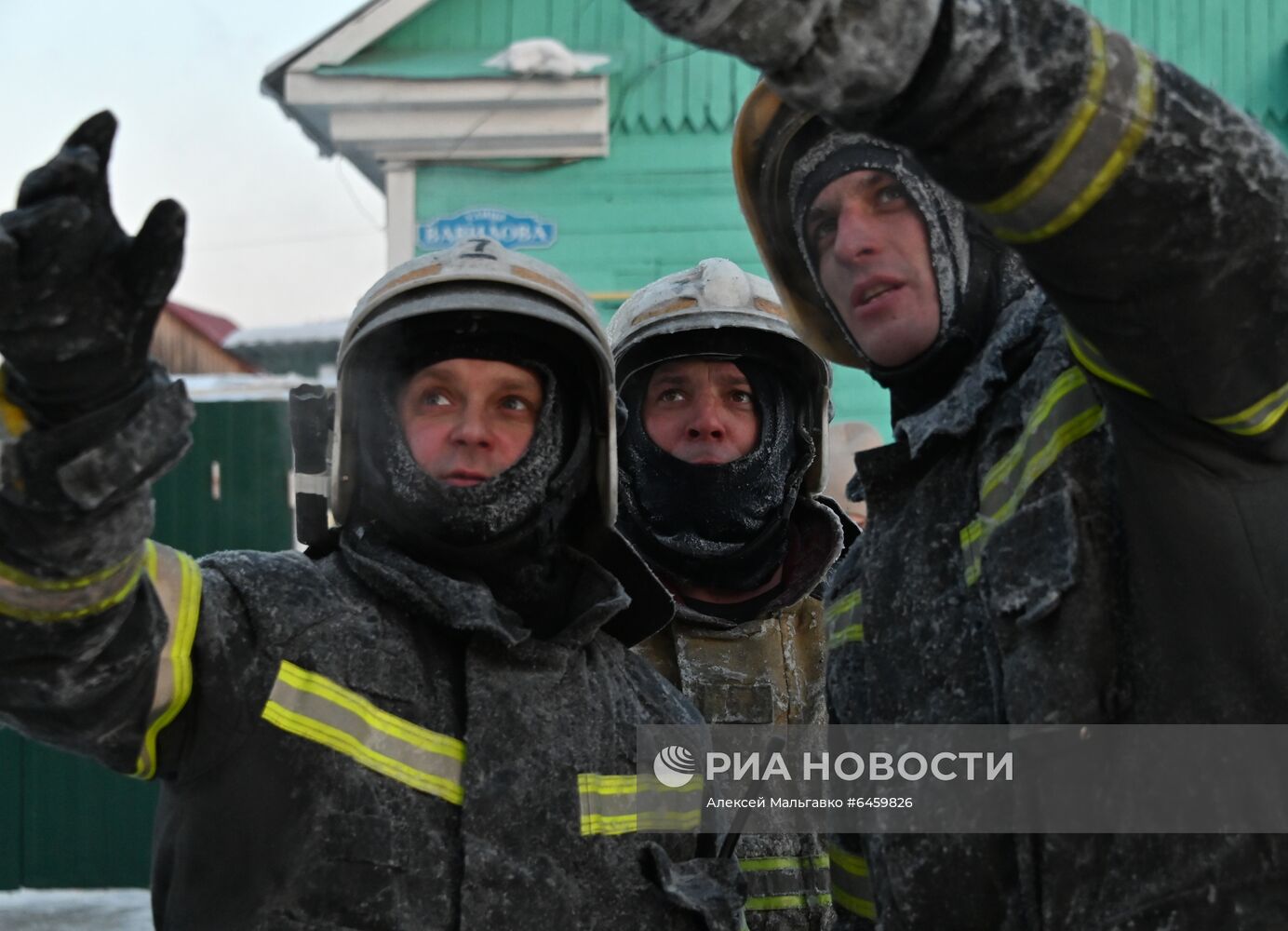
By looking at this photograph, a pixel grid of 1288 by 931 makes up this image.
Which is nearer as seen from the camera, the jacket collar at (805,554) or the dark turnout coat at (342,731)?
the dark turnout coat at (342,731)

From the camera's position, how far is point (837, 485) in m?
6.59

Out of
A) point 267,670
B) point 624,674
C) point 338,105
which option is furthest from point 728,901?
point 338,105

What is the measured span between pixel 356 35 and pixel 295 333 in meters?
11.6

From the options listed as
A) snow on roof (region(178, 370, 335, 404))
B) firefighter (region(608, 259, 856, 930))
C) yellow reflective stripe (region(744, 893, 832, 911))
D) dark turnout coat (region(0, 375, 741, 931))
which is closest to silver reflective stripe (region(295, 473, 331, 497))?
dark turnout coat (region(0, 375, 741, 931))

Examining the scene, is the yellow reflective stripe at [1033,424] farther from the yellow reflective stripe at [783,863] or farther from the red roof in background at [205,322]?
the red roof in background at [205,322]

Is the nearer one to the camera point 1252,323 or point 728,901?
point 1252,323

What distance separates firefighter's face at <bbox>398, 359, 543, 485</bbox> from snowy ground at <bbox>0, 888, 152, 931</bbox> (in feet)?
16.1

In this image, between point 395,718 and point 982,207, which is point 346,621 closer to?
point 395,718

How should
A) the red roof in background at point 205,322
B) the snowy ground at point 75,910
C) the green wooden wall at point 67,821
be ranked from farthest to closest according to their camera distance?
the red roof in background at point 205,322 → the green wooden wall at point 67,821 → the snowy ground at point 75,910

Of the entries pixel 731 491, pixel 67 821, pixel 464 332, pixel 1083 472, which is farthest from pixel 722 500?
pixel 67 821

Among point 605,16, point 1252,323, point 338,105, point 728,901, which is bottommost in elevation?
point 728,901

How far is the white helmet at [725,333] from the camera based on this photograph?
4.12 m

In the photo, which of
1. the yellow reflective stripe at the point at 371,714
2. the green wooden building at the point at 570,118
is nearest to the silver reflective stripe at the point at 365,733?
the yellow reflective stripe at the point at 371,714

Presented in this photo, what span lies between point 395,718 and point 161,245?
3.64 feet
